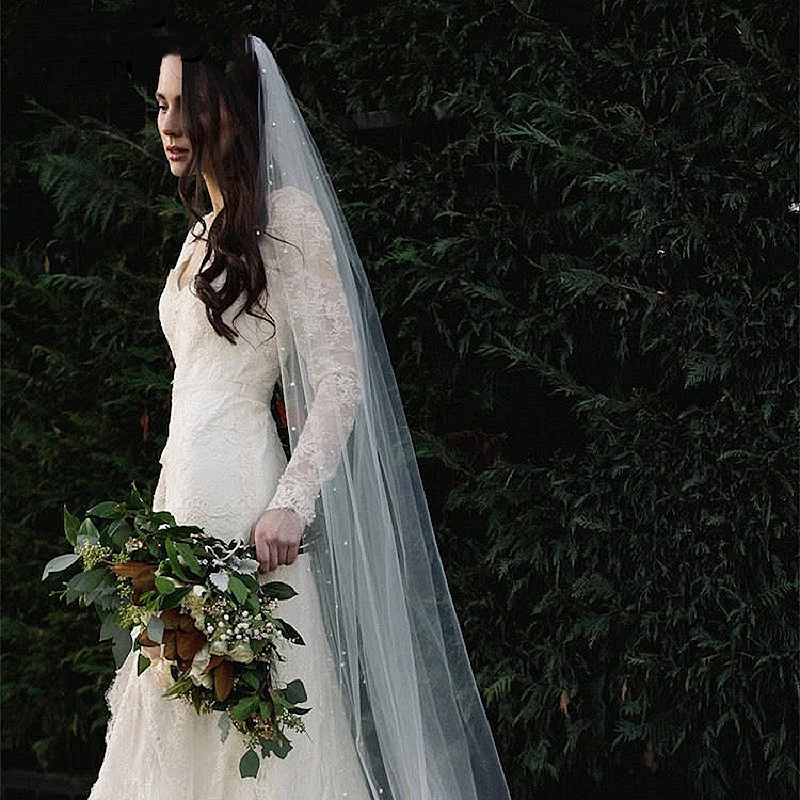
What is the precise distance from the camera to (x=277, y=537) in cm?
251

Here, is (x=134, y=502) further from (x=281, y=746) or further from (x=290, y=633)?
(x=281, y=746)

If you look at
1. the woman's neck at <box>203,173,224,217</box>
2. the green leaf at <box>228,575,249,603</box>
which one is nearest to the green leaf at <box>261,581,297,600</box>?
the green leaf at <box>228,575,249,603</box>

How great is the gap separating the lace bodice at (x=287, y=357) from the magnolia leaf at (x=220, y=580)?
0.21 m

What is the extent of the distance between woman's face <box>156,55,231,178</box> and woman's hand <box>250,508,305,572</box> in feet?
2.51

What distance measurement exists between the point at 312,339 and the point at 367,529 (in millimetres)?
410

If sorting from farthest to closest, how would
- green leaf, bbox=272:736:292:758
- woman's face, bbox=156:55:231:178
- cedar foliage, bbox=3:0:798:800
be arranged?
cedar foliage, bbox=3:0:798:800 → woman's face, bbox=156:55:231:178 → green leaf, bbox=272:736:292:758

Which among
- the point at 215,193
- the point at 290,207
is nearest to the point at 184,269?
the point at 215,193

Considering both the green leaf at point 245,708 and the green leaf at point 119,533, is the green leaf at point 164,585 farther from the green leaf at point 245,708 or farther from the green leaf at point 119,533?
the green leaf at point 245,708

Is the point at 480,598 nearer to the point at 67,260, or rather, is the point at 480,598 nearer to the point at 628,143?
the point at 628,143

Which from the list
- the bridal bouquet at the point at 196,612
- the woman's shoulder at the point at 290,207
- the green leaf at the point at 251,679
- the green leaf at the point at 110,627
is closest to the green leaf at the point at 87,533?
the bridal bouquet at the point at 196,612

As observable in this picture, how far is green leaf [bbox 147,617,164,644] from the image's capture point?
2377 millimetres

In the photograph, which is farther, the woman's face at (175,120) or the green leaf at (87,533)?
the woman's face at (175,120)

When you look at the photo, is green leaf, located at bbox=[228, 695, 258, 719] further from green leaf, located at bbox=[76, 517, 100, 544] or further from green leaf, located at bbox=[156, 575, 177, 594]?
green leaf, located at bbox=[76, 517, 100, 544]

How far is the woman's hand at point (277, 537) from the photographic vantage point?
2.51 meters
